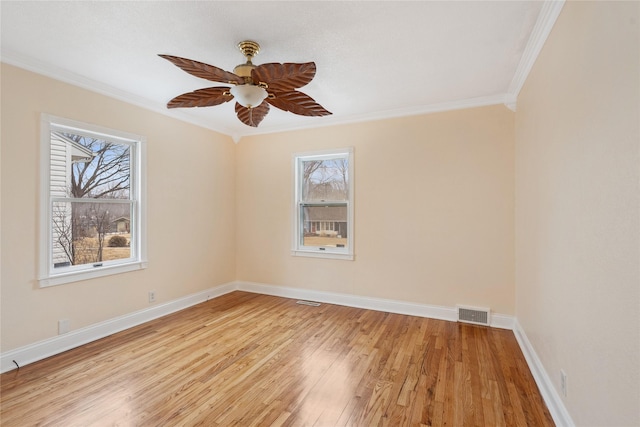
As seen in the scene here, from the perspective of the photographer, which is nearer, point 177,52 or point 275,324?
point 177,52

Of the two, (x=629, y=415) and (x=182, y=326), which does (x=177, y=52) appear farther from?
(x=629, y=415)

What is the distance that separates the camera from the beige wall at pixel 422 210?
346 centimetres

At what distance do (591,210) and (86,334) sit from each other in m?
4.22

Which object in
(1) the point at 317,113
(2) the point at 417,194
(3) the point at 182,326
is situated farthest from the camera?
(2) the point at 417,194

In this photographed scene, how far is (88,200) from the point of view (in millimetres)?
3098

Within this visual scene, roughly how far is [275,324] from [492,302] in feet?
8.45

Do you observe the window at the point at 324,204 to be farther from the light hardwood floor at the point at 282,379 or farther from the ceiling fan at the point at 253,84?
the ceiling fan at the point at 253,84

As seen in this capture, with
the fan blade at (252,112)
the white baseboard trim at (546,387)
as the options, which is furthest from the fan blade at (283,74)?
the white baseboard trim at (546,387)

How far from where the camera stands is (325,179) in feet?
14.9

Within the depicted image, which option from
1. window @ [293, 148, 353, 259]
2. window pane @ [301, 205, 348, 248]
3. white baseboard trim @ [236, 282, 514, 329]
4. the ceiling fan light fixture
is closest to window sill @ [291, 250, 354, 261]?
window @ [293, 148, 353, 259]

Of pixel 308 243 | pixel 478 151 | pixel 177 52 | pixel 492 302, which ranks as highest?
pixel 177 52

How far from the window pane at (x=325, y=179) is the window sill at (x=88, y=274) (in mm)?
2439

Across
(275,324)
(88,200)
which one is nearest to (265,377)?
(275,324)

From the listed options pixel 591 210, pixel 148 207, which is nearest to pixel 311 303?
pixel 148 207
